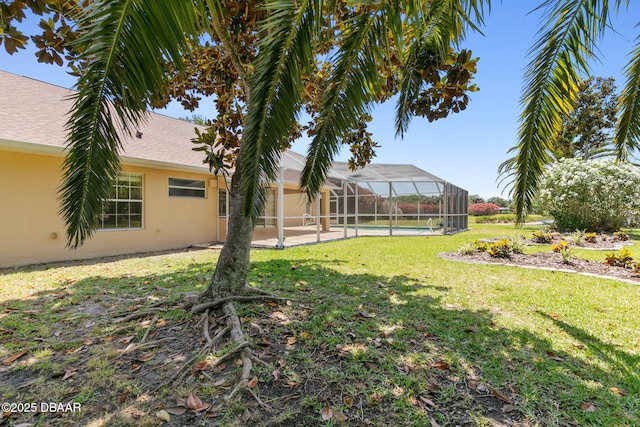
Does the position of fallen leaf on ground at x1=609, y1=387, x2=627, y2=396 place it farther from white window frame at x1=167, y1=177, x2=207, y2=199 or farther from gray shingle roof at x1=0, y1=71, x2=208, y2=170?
white window frame at x1=167, y1=177, x2=207, y2=199

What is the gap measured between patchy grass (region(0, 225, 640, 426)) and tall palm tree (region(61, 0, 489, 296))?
147cm

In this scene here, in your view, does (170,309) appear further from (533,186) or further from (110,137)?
(533,186)

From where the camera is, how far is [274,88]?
250 centimetres

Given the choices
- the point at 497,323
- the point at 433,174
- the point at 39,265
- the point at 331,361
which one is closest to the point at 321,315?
the point at 331,361

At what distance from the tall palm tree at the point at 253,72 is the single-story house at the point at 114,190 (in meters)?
3.30

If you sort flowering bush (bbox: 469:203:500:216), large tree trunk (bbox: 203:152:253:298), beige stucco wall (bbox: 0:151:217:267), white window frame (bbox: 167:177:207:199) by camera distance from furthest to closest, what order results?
flowering bush (bbox: 469:203:500:216)
white window frame (bbox: 167:177:207:199)
beige stucco wall (bbox: 0:151:217:267)
large tree trunk (bbox: 203:152:253:298)

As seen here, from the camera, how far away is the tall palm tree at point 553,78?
305 cm

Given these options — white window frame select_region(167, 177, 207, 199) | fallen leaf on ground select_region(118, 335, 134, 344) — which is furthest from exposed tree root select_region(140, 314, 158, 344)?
white window frame select_region(167, 177, 207, 199)

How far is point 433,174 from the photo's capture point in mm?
17984

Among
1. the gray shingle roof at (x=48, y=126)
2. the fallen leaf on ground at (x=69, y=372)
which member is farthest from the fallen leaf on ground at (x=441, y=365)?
the gray shingle roof at (x=48, y=126)

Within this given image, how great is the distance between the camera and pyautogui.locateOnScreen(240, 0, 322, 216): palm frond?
246cm

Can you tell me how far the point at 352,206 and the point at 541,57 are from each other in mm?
19054

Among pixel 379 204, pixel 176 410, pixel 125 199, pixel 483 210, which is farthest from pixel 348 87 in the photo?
pixel 483 210

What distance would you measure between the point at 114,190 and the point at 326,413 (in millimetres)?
8638
